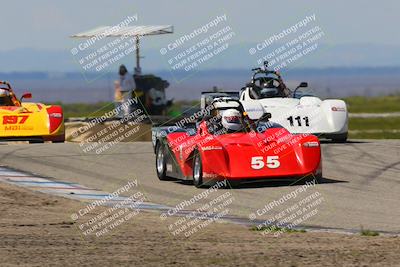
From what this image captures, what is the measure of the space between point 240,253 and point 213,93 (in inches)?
653

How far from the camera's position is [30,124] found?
28078mm

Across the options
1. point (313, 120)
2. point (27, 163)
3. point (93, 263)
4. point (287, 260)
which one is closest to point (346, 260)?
point (287, 260)

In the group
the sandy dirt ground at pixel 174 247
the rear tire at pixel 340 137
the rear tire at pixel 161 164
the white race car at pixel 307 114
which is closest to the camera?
the sandy dirt ground at pixel 174 247

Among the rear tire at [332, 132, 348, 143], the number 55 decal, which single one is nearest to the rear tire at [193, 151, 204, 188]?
the number 55 decal

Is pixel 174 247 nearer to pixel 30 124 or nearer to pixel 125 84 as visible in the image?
pixel 30 124

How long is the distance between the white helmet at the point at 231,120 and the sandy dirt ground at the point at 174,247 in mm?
4831

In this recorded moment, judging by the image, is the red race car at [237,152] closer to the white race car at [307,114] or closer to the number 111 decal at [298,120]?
the white race car at [307,114]

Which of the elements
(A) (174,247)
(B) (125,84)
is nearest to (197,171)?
(A) (174,247)

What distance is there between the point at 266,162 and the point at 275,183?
68cm

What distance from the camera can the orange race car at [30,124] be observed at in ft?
91.7

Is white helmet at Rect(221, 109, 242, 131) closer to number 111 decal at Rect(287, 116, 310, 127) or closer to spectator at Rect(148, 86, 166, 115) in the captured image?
number 111 decal at Rect(287, 116, 310, 127)

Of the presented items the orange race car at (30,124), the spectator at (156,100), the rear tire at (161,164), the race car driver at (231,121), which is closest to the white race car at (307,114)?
the orange race car at (30,124)

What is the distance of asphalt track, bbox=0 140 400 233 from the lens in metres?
15.2

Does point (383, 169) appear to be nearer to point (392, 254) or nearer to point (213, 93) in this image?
point (213, 93)
